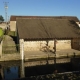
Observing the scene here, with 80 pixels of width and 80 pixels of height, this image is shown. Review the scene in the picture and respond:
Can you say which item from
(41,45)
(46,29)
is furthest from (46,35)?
(46,29)

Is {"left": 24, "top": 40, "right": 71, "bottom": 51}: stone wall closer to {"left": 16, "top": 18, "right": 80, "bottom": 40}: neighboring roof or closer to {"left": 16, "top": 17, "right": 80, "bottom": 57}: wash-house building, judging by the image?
{"left": 16, "top": 17, "right": 80, "bottom": 57}: wash-house building

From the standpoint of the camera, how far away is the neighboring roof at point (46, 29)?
26.8 metres

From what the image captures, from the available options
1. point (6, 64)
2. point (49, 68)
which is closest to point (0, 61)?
point (6, 64)

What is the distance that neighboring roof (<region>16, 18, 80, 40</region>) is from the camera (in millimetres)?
26781

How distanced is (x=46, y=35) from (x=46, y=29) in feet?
7.25

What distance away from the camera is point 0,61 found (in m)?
22.2

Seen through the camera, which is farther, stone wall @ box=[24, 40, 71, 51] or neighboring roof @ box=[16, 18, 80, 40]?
stone wall @ box=[24, 40, 71, 51]

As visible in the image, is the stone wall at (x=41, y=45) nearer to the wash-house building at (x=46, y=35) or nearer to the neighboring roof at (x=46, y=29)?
the wash-house building at (x=46, y=35)

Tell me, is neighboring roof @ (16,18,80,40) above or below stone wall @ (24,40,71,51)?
above

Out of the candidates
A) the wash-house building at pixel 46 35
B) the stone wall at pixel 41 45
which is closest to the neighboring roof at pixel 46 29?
the wash-house building at pixel 46 35

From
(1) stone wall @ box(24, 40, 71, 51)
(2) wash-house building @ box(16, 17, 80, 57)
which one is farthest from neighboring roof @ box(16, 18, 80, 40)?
(1) stone wall @ box(24, 40, 71, 51)

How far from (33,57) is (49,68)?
446cm

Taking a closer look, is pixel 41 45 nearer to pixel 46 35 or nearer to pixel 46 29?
pixel 46 35

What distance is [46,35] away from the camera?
88.9 feet
